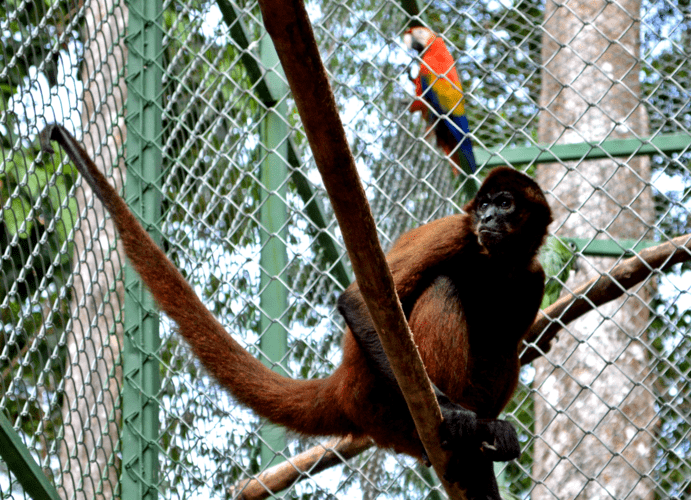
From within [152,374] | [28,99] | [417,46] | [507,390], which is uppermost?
[417,46]

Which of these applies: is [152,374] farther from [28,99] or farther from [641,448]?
[641,448]

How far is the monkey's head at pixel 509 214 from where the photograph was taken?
3.23 meters

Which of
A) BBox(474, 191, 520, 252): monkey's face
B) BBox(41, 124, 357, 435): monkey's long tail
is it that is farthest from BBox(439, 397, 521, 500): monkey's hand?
BBox(474, 191, 520, 252): monkey's face

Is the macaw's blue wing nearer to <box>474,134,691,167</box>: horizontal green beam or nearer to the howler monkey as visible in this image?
<box>474,134,691,167</box>: horizontal green beam

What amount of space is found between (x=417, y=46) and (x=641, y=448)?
427 cm

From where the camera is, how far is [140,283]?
3424 mm

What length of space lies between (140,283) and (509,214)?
68.3 inches

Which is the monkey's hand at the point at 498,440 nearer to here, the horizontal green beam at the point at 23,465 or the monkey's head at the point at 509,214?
the monkey's head at the point at 509,214

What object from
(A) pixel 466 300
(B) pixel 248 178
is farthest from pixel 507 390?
(B) pixel 248 178

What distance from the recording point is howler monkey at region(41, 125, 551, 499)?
284cm

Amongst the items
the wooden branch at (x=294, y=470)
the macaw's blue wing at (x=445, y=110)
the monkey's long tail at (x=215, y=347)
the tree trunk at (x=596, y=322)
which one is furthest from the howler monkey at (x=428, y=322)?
the tree trunk at (x=596, y=322)

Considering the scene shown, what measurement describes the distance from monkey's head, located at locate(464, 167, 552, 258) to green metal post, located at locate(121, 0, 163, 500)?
1.54 m

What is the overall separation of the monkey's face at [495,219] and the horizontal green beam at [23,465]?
199cm

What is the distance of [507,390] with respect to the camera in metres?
3.39
